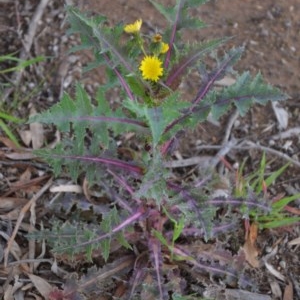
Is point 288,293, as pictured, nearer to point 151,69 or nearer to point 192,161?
point 192,161

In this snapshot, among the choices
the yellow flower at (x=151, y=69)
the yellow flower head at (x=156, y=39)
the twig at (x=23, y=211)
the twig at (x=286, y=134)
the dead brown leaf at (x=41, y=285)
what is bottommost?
the dead brown leaf at (x=41, y=285)

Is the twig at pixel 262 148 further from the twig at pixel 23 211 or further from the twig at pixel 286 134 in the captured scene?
the twig at pixel 23 211

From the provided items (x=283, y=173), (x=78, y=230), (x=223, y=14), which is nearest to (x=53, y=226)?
(x=78, y=230)

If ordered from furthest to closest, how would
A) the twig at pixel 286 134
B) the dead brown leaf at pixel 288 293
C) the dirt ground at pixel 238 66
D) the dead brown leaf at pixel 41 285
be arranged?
the twig at pixel 286 134 < the dirt ground at pixel 238 66 < the dead brown leaf at pixel 288 293 < the dead brown leaf at pixel 41 285

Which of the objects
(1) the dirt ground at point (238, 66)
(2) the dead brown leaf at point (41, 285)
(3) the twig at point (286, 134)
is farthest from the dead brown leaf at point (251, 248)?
(2) the dead brown leaf at point (41, 285)

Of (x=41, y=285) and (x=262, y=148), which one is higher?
(x=262, y=148)

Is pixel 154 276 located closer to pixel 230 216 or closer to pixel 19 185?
pixel 230 216

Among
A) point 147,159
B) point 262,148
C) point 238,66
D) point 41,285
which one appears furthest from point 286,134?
point 41,285

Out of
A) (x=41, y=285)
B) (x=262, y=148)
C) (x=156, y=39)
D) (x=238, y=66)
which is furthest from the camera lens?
(x=238, y=66)
